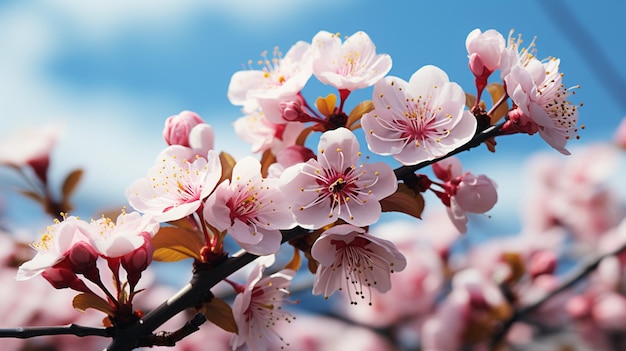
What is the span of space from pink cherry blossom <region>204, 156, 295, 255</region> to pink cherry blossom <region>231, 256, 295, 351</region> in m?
0.12

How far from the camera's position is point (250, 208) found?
88 centimetres

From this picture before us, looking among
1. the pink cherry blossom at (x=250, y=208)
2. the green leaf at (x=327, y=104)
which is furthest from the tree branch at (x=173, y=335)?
the green leaf at (x=327, y=104)

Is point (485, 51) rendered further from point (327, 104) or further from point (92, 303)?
point (92, 303)

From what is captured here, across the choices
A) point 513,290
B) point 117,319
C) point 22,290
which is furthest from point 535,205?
point 117,319

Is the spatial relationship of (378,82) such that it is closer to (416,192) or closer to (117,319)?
(416,192)

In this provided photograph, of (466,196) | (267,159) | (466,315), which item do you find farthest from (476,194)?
(466,315)

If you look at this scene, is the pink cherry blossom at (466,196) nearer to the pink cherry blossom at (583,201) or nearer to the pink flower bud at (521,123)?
the pink flower bud at (521,123)

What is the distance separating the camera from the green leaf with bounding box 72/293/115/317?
0.86 m

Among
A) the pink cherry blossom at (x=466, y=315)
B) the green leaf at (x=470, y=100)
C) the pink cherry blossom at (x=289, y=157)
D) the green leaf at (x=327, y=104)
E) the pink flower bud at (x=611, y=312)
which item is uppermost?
the green leaf at (x=327, y=104)

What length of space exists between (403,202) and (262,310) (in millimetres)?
292

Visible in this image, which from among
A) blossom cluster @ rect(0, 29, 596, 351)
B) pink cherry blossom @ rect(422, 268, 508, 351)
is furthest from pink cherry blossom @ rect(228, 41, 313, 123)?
pink cherry blossom @ rect(422, 268, 508, 351)

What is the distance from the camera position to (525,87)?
919 mm

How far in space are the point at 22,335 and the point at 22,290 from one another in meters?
1.70

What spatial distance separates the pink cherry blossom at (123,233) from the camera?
2.68 ft
